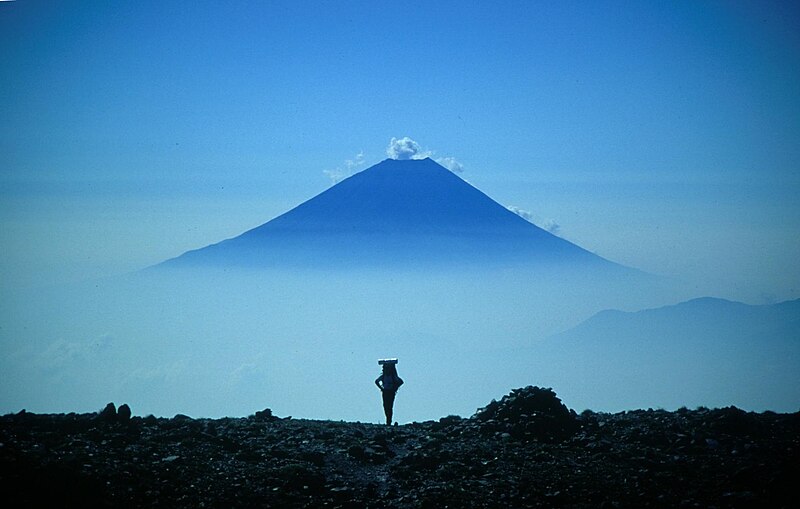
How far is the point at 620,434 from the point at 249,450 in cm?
683

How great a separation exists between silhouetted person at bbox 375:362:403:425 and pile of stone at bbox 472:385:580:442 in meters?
2.29

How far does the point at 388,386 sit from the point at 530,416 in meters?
3.67

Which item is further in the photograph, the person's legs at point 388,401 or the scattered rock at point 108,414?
the person's legs at point 388,401

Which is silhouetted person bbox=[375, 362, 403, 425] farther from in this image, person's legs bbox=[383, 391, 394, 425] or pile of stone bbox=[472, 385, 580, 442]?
pile of stone bbox=[472, 385, 580, 442]

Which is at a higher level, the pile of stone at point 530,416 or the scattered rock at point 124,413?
the scattered rock at point 124,413

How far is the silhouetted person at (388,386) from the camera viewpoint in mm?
16312

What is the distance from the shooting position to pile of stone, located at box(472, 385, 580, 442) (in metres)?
13.6

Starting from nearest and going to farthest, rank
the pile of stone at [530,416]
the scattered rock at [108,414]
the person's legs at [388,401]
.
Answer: the scattered rock at [108,414], the pile of stone at [530,416], the person's legs at [388,401]

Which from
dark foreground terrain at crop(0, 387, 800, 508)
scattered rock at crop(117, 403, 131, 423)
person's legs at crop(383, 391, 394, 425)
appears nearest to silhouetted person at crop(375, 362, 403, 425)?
person's legs at crop(383, 391, 394, 425)

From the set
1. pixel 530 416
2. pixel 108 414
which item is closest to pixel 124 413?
pixel 108 414

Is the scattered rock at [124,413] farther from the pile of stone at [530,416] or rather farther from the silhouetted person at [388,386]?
the pile of stone at [530,416]

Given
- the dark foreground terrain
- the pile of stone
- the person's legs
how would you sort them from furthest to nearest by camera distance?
1. the person's legs
2. the pile of stone
3. the dark foreground terrain

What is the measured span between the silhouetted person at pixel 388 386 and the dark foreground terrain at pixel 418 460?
1466 millimetres

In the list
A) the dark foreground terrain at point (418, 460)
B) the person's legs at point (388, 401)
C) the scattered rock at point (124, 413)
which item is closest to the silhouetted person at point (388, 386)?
the person's legs at point (388, 401)
